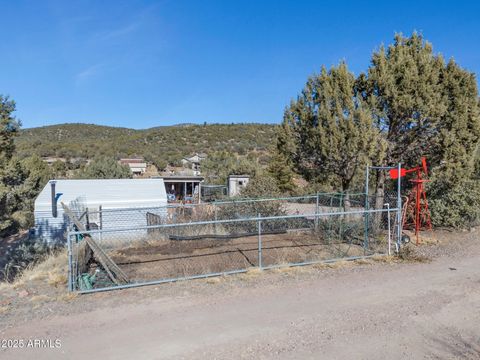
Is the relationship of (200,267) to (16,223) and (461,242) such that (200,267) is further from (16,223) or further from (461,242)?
(16,223)

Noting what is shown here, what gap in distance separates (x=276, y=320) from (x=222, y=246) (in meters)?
4.74

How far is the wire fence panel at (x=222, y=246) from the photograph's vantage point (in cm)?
755

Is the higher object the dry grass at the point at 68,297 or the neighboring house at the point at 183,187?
the neighboring house at the point at 183,187

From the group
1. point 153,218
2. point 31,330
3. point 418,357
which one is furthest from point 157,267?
point 418,357

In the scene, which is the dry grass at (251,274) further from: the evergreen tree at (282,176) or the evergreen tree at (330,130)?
the evergreen tree at (282,176)

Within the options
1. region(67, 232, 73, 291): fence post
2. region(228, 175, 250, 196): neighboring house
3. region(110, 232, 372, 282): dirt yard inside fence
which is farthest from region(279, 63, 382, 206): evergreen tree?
region(228, 175, 250, 196): neighboring house

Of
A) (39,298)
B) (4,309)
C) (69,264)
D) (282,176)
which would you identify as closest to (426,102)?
(69,264)

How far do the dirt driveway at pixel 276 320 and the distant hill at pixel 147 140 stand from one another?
38.9 meters

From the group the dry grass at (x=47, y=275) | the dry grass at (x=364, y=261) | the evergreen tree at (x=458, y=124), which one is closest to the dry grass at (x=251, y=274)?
the dry grass at (x=364, y=261)

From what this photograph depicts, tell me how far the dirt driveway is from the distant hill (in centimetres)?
3889

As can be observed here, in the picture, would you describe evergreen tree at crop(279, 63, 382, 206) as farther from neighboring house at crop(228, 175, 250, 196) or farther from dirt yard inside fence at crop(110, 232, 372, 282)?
neighboring house at crop(228, 175, 250, 196)

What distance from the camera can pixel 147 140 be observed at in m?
59.7

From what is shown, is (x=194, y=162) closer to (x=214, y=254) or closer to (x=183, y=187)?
(x=183, y=187)

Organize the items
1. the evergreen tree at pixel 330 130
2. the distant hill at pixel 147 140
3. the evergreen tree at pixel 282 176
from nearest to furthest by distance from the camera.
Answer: the evergreen tree at pixel 330 130
the evergreen tree at pixel 282 176
the distant hill at pixel 147 140
